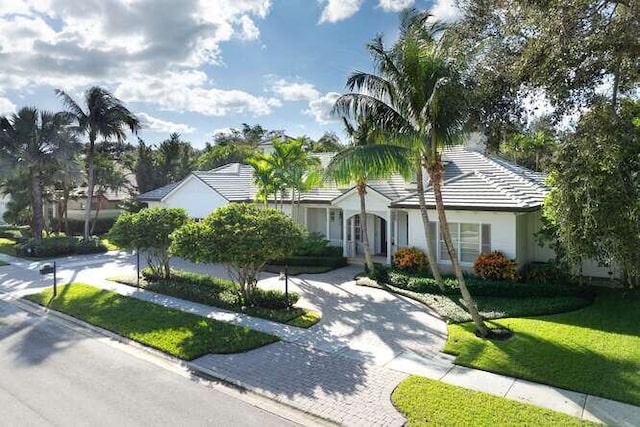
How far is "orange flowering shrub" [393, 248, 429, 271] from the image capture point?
734 inches

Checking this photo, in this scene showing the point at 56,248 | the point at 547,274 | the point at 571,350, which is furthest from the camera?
the point at 56,248

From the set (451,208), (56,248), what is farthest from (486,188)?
(56,248)

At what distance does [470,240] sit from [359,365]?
10.2 m

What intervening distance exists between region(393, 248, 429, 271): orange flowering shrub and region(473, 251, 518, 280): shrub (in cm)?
223

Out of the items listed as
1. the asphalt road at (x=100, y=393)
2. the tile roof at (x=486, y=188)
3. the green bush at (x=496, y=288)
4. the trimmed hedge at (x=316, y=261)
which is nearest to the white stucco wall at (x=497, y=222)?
the tile roof at (x=486, y=188)

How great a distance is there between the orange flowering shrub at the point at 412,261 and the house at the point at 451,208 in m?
0.64

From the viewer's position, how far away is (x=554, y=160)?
9789mm

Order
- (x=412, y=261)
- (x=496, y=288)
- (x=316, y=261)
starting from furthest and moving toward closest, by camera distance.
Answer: (x=316, y=261) → (x=412, y=261) → (x=496, y=288)

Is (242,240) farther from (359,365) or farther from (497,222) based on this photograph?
(497,222)

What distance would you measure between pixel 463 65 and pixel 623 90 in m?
3.95

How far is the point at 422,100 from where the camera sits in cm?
1211

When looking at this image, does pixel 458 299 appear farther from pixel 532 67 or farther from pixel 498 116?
pixel 532 67

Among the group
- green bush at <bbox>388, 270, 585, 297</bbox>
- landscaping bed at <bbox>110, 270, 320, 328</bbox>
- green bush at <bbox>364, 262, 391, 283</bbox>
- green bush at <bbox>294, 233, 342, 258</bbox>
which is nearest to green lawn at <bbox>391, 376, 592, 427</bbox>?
landscaping bed at <bbox>110, 270, 320, 328</bbox>

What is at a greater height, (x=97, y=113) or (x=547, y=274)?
(x=97, y=113)
